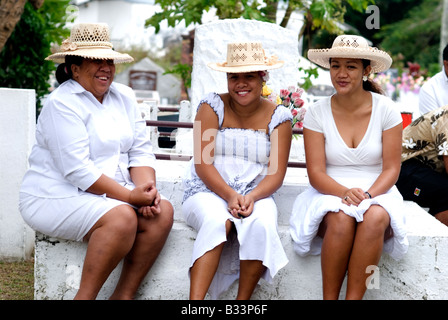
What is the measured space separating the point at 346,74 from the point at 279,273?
127 centimetres

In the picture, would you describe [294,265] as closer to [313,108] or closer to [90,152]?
[313,108]

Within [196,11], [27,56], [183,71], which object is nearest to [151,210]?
[27,56]

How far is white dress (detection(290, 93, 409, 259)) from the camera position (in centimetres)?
418

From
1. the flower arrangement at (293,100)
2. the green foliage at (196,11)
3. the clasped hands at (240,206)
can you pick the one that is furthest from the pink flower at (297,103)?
the green foliage at (196,11)

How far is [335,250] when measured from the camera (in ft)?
13.0

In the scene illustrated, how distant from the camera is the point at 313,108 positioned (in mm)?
4445

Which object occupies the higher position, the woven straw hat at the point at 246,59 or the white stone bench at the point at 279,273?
the woven straw hat at the point at 246,59

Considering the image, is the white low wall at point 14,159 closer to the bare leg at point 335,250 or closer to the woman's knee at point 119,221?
the woman's knee at point 119,221

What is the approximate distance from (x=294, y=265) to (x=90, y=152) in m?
1.40

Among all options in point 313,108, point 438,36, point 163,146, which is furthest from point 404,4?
point 313,108

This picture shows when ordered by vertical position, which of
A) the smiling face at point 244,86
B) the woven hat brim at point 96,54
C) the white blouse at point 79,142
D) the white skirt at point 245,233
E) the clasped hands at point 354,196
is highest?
the woven hat brim at point 96,54

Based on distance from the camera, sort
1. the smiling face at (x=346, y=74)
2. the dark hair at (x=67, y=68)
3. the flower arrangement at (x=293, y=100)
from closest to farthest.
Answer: the dark hair at (x=67, y=68) → the smiling face at (x=346, y=74) → the flower arrangement at (x=293, y=100)

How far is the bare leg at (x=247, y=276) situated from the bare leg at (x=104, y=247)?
665mm

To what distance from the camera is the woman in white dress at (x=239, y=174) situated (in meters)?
4.02
